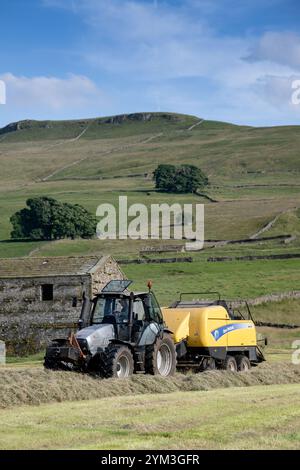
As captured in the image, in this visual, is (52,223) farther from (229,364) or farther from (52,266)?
(229,364)

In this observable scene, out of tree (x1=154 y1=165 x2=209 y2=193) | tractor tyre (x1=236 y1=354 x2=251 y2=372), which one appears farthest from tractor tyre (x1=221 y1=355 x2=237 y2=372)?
tree (x1=154 y1=165 x2=209 y2=193)

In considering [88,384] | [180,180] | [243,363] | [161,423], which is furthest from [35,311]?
[180,180]

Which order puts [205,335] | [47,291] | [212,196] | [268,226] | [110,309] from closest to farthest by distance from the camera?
1. [110,309]
2. [205,335]
3. [47,291]
4. [268,226]
5. [212,196]

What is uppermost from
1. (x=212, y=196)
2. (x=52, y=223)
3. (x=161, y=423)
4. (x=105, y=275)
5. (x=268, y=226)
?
(x=212, y=196)

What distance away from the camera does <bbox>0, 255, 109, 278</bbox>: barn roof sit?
135 ft

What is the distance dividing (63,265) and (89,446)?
29.5m

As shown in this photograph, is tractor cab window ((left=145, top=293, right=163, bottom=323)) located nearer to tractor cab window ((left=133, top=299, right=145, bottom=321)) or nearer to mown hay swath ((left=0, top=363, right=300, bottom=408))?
tractor cab window ((left=133, top=299, right=145, bottom=321))

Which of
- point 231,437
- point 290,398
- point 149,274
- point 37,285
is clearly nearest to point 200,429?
point 231,437

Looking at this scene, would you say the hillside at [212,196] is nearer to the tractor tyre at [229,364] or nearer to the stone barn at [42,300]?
the stone barn at [42,300]

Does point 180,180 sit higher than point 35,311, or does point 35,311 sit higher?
point 180,180

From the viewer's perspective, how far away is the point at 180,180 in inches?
5354

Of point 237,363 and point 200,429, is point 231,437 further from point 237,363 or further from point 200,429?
point 237,363

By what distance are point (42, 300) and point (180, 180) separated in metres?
96.2

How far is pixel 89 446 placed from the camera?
12.7 metres
